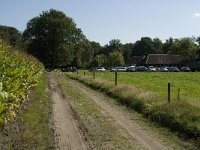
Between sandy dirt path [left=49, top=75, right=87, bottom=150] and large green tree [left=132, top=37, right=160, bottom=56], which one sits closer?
sandy dirt path [left=49, top=75, right=87, bottom=150]

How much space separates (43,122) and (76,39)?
9174cm

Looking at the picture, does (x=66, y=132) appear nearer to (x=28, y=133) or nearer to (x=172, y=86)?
(x=28, y=133)

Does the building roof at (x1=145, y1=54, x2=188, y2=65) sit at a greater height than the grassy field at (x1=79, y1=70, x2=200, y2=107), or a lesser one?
greater

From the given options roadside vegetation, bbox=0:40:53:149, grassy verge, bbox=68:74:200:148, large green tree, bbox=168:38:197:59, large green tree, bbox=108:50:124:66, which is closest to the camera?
roadside vegetation, bbox=0:40:53:149

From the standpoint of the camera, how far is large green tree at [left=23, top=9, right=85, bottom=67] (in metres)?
101

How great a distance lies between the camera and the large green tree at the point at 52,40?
101375mm

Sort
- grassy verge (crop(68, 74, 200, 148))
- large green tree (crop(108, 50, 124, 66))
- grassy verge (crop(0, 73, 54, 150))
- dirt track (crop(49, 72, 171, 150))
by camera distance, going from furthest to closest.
Result: large green tree (crop(108, 50, 124, 66))
grassy verge (crop(68, 74, 200, 148))
dirt track (crop(49, 72, 171, 150))
grassy verge (crop(0, 73, 54, 150))

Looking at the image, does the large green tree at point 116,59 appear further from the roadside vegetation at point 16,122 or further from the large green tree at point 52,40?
the roadside vegetation at point 16,122

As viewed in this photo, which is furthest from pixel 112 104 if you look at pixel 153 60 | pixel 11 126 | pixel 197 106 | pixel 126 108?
pixel 153 60

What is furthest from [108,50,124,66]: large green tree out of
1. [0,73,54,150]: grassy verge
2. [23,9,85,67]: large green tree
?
[0,73,54,150]: grassy verge

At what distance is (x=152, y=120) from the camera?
57.8 feet

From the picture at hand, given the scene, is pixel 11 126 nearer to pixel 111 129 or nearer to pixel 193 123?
pixel 111 129

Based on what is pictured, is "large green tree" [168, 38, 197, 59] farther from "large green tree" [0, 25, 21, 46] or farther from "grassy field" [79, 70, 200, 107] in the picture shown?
"grassy field" [79, 70, 200, 107]

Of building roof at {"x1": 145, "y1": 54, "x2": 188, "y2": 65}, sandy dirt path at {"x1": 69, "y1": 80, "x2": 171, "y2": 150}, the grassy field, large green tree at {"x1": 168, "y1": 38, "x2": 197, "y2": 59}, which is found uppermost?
large green tree at {"x1": 168, "y1": 38, "x2": 197, "y2": 59}
